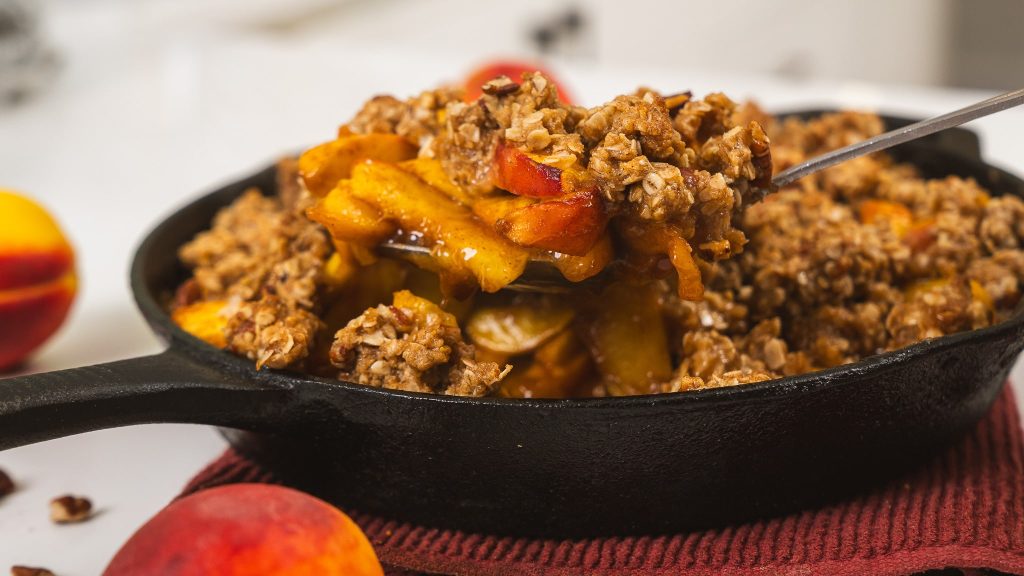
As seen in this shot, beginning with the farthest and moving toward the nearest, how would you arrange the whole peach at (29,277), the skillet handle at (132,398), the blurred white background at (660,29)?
the blurred white background at (660,29) < the whole peach at (29,277) < the skillet handle at (132,398)

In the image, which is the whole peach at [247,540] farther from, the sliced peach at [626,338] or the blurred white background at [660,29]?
the blurred white background at [660,29]

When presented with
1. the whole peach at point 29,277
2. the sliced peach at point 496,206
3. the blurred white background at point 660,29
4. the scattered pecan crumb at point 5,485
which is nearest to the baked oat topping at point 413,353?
the sliced peach at point 496,206

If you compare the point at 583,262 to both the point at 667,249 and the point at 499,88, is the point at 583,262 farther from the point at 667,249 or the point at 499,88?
the point at 499,88

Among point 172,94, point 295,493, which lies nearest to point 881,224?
point 295,493

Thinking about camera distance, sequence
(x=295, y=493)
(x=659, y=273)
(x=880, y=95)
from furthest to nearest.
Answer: (x=880, y=95) → (x=659, y=273) → (x=295, y=493)

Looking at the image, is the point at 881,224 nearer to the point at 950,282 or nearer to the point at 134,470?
the point at 950,282

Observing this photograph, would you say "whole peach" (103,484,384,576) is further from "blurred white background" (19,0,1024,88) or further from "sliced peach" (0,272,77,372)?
"blurred white background" (19,0,1024,88)

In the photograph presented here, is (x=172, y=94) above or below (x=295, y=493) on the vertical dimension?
below
